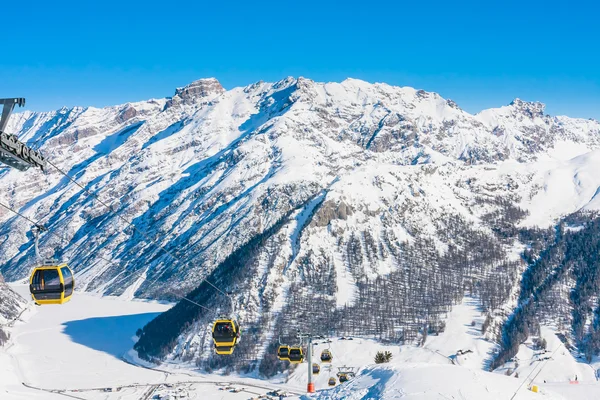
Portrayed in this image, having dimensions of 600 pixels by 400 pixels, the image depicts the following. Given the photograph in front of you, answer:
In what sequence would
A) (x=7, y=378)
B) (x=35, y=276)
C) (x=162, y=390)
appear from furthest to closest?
(x=7, y=378) → (x=162, y=390) → (x=35, y=276)

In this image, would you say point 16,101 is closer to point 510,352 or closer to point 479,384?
point 479,384

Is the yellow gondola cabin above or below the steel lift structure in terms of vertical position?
below

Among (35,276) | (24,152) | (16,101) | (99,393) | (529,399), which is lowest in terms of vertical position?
(99,393)

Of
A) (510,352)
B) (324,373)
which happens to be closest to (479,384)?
(324,373)

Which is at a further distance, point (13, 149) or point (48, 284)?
point (48, 284)

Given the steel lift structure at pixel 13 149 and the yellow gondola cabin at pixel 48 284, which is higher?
the steel lift structure at pixel 13 149

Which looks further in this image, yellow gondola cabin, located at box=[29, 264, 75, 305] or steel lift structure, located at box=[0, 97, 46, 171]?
yellow gondola cabin, located at box=[29, 264, 75, 305]

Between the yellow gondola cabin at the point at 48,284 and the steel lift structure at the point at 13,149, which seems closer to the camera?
the steel lift structure at the point at 13,149

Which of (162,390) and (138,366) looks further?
(138,366)

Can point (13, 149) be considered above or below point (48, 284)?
above

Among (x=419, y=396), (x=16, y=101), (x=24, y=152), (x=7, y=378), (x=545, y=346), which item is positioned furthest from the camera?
(x=545, y=346)

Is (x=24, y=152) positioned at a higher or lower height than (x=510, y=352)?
higher
